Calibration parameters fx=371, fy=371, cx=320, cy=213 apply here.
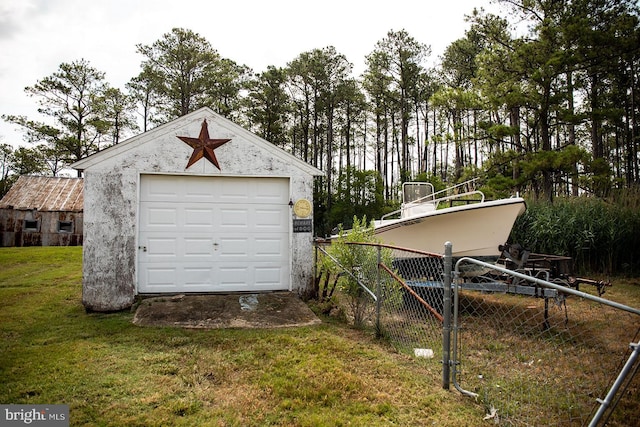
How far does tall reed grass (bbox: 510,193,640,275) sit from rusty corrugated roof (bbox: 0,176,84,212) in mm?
21602

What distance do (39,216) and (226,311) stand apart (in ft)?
59.5

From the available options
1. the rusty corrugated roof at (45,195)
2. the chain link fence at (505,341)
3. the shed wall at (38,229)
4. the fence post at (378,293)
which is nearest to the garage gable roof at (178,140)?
the chain link fence at (505,341)

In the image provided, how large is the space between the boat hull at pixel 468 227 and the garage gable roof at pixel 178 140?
2.47 metres

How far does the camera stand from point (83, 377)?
394cm

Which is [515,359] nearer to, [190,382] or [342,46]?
[190,382]

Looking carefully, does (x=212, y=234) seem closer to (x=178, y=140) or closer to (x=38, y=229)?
(x=178, y=140)

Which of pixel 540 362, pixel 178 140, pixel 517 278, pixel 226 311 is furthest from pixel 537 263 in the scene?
pixel 178 140

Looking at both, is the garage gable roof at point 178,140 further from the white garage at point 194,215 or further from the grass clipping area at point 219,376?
the grass clipping area at point 219,376

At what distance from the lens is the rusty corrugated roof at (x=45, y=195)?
62.5 feet

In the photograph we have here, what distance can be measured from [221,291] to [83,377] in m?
3.53

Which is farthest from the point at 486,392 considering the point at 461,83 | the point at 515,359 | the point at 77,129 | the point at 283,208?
the point at 77,129

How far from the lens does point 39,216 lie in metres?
19.1

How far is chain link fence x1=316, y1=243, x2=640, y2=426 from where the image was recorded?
341 centimetres

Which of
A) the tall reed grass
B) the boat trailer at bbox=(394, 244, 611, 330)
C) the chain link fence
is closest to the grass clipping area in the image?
the chain link fence
